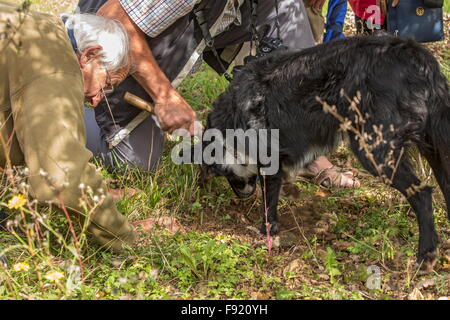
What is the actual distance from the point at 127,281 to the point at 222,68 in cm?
220

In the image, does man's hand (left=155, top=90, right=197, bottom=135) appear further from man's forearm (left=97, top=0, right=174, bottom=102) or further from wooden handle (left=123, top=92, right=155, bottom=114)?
wooden handle (left=123, top=92, right=155, bottom=114)

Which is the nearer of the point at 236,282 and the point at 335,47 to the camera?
the point at 236,282

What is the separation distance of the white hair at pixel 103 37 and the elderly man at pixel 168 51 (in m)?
0.47

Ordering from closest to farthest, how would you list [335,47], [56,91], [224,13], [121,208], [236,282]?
[56,91] < [236,282] < [335,47] < [121,208] < [224,13]

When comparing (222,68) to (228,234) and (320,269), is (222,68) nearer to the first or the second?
(228,234)

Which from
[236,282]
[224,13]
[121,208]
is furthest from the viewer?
[224,13]

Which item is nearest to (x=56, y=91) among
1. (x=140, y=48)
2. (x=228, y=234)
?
(x=140, y=48)

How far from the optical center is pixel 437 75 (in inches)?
125

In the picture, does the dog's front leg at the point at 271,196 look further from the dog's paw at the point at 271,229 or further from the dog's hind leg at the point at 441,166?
the dog's hind leg at the point at 441,166

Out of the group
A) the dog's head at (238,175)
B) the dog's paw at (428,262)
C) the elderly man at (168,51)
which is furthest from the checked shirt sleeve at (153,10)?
the dog's paw at (428,262)

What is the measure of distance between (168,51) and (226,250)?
1895 millimetres

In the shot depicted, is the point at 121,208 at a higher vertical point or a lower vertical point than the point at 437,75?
Answer: lower

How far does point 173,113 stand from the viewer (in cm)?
402

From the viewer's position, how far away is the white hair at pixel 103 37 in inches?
131
